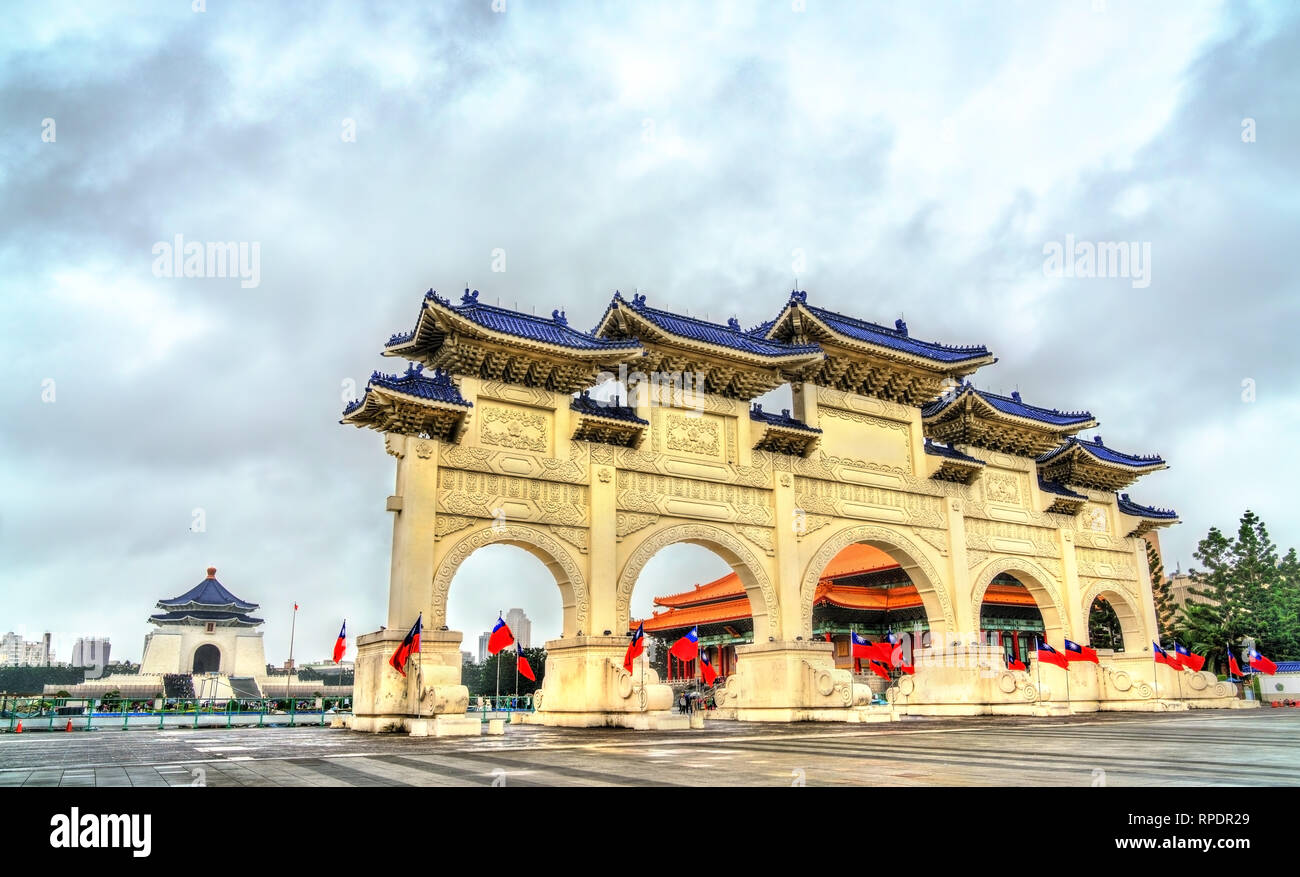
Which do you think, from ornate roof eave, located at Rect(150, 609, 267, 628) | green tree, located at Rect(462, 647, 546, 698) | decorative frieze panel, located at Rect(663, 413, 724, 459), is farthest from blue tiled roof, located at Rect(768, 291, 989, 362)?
ornate roof eave, located at Rect(150, 609, 267, 628)

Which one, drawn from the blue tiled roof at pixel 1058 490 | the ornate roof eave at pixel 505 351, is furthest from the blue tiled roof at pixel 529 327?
the blue tiled roof at pixel 1058 490

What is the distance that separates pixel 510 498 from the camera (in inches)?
795

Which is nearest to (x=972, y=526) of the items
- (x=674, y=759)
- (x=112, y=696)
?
(x=674, y=759)

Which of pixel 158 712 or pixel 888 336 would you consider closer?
pixel 888 336

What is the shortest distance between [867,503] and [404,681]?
13.8m

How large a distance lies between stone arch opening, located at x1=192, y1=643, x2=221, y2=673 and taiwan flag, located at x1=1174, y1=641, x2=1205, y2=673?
65917 millimetres

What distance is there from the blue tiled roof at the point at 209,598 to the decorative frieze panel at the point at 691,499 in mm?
59522

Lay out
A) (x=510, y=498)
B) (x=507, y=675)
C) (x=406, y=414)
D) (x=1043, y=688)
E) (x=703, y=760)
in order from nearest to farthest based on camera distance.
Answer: (x=703, y=760) < (x=406, y=414) < (x=510, y=498) < (x=1043, y=688) < (x=507, y=675)

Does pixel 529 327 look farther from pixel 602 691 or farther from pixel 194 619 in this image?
pixel 194 619

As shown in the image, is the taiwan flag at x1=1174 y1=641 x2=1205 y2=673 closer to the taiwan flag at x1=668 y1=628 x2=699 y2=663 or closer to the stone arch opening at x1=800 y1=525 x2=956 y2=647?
the stone arch opening at x1=800 y1=525 x2=956 y2=647

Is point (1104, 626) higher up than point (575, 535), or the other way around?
point (575, 535)

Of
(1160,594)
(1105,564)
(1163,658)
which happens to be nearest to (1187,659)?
(1163,658)

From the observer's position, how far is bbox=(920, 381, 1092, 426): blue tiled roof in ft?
89.9
